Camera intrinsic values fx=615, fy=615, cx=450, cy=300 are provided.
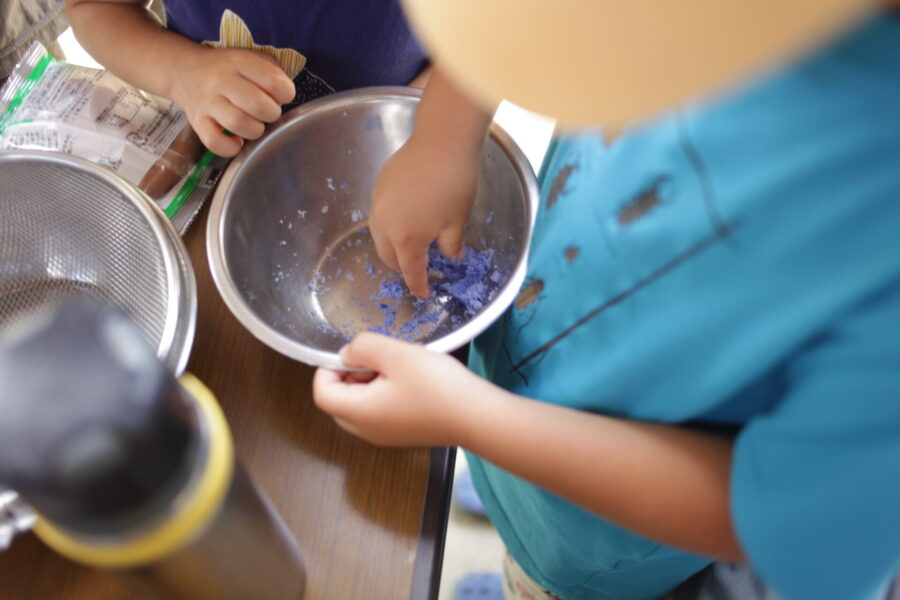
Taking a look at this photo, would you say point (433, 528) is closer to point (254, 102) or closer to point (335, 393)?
point (335, 393)

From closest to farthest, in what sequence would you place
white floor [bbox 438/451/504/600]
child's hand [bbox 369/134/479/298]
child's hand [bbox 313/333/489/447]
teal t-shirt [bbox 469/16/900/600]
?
1. teal t-shirt [bbox 469/16/900/600]
2. child's hand [bbox 313/333/489/447]
3. child's hand [bbox 369/134/479/298]
4. white floor [bbox 438/451/504/600]

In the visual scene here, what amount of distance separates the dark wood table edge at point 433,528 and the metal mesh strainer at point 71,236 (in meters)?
0.27

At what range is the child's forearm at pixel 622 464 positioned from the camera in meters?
0.36

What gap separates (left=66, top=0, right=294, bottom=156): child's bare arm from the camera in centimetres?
62

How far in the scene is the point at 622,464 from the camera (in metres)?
0.38

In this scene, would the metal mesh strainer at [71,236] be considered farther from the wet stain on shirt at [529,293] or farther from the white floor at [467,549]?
the white floor at [467,549]

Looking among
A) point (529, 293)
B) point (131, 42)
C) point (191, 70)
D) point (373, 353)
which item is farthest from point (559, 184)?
point (131, 42)

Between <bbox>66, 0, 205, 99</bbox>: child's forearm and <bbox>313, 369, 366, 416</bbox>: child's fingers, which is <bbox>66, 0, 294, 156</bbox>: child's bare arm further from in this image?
<bbox>313, 369, 366, 416</bbox>: child's fingers

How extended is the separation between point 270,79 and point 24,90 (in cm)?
29

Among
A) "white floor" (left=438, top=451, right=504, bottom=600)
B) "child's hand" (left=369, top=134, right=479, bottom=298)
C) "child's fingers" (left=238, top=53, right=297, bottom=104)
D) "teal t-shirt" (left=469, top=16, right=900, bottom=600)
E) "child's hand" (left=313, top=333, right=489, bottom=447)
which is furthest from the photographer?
"white floor" (left=438, top=451, right=504, bottom=600)

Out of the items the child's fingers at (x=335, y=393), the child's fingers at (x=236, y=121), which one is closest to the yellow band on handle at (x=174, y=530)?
the child's fingers at (x=335, y=393)

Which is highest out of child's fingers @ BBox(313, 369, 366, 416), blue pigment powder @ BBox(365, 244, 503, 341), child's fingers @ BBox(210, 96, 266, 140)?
child's fingers @ BBox(210, 96, 266, 140)

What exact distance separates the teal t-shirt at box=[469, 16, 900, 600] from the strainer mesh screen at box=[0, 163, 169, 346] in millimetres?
406

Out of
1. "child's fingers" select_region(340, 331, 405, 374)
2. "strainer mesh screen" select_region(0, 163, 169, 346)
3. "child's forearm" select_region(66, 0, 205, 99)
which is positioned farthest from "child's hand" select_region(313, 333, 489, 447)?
"child's forearm" select_region(66, 0, 205, 99)
